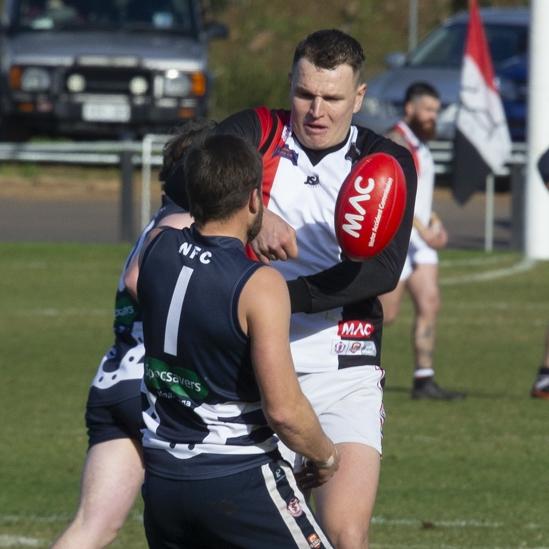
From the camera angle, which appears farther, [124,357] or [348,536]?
[124,357]

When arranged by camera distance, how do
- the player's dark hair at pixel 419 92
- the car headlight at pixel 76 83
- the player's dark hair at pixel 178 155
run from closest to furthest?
the player's dark hair at pixel 178 155
the player's dark hair at pixel 419 92
the car headlight at pixel 76 83

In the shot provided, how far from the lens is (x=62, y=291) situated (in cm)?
1598

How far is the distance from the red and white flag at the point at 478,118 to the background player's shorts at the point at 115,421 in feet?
43.5

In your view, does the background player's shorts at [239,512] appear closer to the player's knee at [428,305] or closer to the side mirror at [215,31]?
the player's knee at [428,305]

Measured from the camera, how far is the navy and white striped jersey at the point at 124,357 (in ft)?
18.7

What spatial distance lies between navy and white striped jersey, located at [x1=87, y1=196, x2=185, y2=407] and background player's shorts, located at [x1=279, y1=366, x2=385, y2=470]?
0.64 m

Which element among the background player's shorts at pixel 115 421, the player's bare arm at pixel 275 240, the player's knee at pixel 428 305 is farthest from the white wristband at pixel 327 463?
the player's knee at pixel 428 305

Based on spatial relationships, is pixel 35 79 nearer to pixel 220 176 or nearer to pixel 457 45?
pixel 457 45

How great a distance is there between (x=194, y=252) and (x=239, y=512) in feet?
2.35

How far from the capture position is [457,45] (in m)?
24.1

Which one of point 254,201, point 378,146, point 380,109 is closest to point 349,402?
A: point 378,146

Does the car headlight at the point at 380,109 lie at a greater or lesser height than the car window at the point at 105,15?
lesser

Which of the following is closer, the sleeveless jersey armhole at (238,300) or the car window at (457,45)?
the sleeveless jersey armhole at (238,300)

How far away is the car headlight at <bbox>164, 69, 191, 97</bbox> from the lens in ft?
77.0
